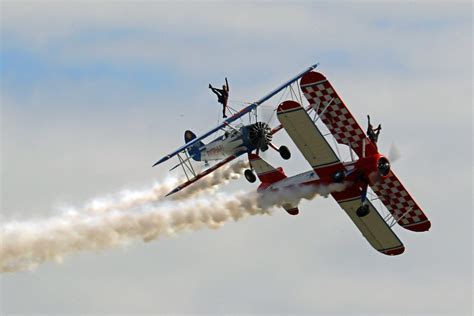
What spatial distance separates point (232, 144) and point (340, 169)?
4.49 meters

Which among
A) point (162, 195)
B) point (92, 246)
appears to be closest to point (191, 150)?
point (162, 195)

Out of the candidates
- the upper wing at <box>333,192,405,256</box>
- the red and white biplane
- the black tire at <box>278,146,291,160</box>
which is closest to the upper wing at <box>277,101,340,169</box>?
the red and white biplane

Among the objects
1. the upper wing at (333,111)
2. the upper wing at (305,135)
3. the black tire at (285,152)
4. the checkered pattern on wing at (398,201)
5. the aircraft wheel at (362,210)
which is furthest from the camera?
the black tire at (285,152)

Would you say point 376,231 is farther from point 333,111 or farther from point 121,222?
point 121,222

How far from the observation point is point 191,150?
4512 centimetres

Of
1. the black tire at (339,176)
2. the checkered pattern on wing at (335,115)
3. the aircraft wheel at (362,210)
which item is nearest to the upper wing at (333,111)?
the checkered pattern on wing at (335,115)

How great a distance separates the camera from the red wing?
42031 mm

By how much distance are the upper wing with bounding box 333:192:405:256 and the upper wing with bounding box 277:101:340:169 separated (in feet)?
8.01

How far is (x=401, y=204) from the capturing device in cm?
4238

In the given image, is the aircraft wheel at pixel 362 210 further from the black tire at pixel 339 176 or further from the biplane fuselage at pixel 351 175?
the black tire at pixel 339 176

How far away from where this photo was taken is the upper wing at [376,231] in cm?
4241

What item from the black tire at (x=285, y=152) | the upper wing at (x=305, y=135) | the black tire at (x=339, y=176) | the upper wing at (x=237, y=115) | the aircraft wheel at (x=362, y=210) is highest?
the upper wing at (x=237, y=115)

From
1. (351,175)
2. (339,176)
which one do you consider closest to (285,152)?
(339,176)

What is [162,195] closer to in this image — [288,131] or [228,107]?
[228,107]
